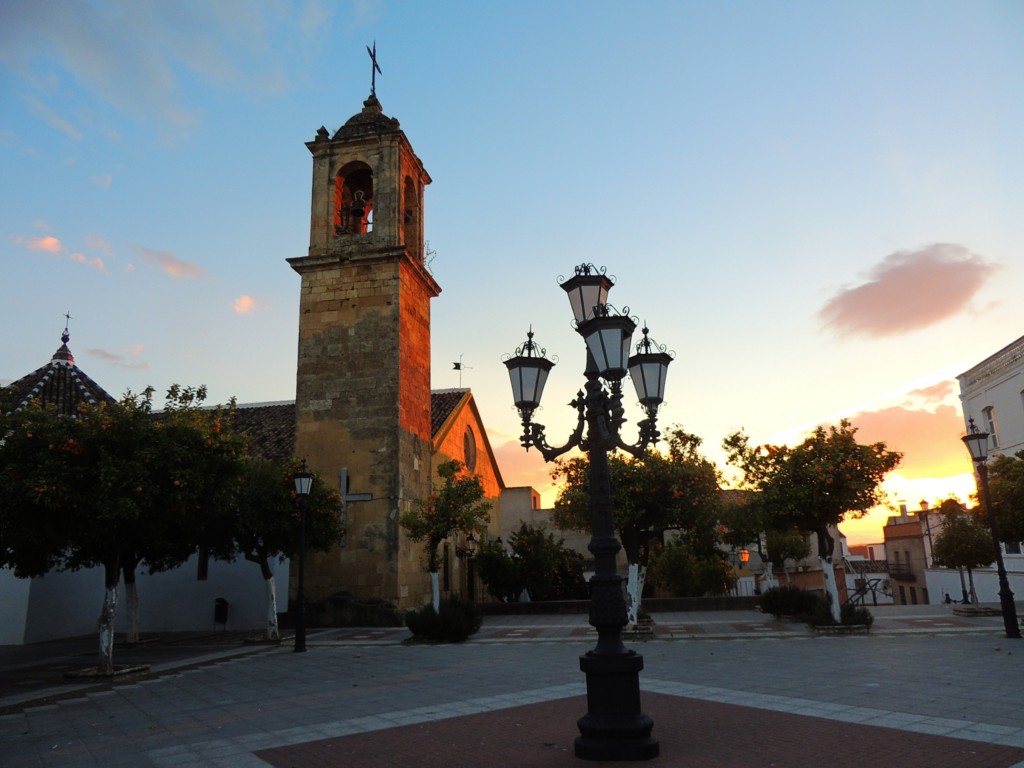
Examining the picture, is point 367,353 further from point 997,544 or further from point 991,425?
point 991,425

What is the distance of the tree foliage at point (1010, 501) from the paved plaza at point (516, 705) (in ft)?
8.19

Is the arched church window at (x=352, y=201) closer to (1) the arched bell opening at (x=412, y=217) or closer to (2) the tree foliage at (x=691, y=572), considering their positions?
(1) the arched bell opening at (x=412, y=217)

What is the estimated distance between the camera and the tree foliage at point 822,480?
699 inches

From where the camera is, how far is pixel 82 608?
80.0ft

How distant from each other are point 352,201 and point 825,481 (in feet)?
62.6

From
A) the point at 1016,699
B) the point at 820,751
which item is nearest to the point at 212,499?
the point at 820,751

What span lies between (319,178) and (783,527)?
19928 millimetres

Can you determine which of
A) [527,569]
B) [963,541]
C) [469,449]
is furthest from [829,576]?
[469,449]

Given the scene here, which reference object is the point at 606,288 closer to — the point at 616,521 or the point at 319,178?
the point at 616,521

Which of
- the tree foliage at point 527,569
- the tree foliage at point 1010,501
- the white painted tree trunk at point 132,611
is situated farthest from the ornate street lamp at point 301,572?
the tree foliage at point 1010,501

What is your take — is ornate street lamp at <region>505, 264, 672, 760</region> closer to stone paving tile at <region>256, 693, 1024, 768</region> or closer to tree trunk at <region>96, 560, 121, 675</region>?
stone paving tile at <region>256, 693, 1024, 768</region>

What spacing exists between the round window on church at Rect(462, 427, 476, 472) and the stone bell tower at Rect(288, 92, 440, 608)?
6.55 metres

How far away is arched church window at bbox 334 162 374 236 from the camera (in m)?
26.1

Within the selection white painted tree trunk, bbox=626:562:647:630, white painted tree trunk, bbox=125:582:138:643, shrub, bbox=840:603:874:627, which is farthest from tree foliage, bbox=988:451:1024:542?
white painted tree trunk, bbox=125:582:138:643
